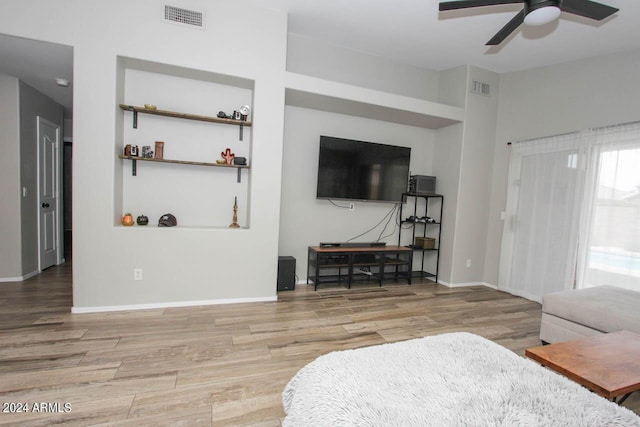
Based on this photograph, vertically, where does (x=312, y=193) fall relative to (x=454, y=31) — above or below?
below

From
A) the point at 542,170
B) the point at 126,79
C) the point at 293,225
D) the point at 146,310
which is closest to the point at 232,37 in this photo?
the point at 126,79

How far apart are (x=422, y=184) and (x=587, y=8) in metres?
2.48

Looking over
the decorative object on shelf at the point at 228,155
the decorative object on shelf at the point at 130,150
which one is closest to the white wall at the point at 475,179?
the decorative object on shelf at the point at 228,155

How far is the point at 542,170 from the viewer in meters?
3.75

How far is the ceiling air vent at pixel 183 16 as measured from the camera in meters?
2.79

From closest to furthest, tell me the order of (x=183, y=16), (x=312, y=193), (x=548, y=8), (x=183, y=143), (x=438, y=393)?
(x=438, y=393) → (x=548, y=8) → (x=183, y=16) → (x=183, y=143) → (x=312, y=193)

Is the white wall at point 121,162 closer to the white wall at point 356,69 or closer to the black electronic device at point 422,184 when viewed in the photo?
the white wall at point 356,69

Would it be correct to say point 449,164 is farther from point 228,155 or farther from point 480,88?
point 228,155

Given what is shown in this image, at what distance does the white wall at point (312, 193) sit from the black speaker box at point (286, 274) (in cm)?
35

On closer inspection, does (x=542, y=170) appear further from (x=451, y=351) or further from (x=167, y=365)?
(x=167, y=365)

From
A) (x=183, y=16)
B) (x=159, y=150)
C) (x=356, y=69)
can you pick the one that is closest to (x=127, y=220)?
(x=159, y=150)

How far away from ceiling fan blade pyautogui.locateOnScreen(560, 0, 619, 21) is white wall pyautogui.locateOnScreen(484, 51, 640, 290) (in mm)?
1584

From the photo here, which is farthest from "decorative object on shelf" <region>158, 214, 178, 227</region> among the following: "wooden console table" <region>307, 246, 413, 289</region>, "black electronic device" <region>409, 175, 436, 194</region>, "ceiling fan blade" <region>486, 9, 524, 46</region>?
"ceiling fan blade" <region>486, 9, 524, 46</region>

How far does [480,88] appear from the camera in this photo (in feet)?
13.7
